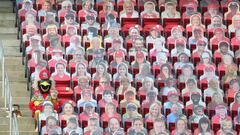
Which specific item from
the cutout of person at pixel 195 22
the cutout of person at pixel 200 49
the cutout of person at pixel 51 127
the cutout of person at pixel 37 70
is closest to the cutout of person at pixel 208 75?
the cutout of person at pixel 200 49

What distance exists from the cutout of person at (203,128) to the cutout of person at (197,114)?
16cm

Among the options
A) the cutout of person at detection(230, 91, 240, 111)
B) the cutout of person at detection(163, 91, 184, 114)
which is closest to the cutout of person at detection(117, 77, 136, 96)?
the cutout of person at detection(163, 91, 184, 114)

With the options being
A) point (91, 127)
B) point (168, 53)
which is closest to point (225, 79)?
point (168, 53)

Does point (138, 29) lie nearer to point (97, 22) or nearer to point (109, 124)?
point (97, 22)

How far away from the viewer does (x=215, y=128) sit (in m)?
25.5

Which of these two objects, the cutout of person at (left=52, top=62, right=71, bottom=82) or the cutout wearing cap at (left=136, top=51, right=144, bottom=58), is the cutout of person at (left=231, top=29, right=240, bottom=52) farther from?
the cutout of person at (left=52, top=62, right=71, bottom=82)

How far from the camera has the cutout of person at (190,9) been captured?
2794cm

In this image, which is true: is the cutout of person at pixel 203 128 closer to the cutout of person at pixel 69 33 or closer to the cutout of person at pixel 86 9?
the cutout of person at pixel 69 33

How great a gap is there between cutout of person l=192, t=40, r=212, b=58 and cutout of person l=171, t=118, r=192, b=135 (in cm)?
202

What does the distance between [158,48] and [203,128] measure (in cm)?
230

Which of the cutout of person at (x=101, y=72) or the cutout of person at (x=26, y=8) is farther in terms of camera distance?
the cutout of person at (x=26, y=8)

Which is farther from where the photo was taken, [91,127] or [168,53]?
[168,53]

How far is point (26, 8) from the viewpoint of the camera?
91.0 ft

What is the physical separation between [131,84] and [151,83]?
1.20 feet
